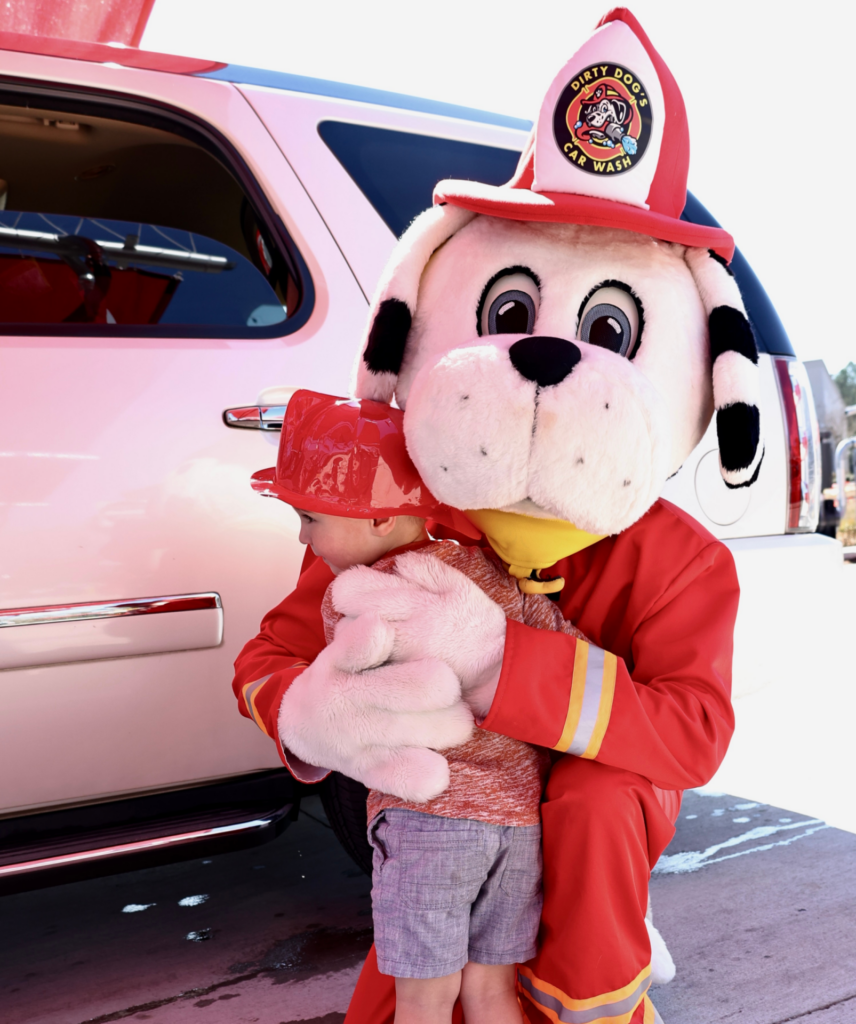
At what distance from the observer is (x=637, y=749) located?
119cm

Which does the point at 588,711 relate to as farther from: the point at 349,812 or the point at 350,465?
the point at 349,812

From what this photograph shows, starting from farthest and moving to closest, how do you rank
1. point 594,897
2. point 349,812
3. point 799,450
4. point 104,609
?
point 799,450
point 349,812
point 104,609
point 594,897

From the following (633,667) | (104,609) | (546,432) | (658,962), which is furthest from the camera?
(104,609)

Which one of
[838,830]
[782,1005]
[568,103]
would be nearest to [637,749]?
[568,103]

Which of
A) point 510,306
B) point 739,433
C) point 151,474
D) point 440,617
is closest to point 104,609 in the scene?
point 151,474

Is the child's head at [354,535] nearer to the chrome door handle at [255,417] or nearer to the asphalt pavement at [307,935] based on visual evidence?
the chrome door handle at [255,417]

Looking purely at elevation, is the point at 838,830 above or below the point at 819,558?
below

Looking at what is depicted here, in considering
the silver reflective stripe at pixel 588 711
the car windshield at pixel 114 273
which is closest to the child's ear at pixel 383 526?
the silver reflective stripe at pixel 588 711

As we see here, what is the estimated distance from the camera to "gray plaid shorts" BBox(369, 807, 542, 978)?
1.21 metres

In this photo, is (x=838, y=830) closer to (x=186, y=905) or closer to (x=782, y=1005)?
(x=782, y=1005)

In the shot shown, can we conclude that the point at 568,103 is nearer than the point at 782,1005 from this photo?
Yes

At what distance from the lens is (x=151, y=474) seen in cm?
178

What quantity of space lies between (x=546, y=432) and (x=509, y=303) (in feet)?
0.94

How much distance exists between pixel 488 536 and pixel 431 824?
39 centimetres
